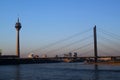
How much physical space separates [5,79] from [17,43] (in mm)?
113884

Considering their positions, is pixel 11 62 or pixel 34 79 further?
pixel 11 62

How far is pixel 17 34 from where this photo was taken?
6442 inches

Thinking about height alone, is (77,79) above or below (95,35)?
below

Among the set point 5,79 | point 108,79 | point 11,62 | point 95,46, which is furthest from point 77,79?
point 11,62

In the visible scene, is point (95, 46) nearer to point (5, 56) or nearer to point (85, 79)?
point (85, 79)

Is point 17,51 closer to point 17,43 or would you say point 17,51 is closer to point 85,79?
point 17,43

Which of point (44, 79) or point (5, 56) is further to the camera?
point (5, 56)

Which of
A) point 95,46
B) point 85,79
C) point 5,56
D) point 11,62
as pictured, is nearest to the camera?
point 85,79

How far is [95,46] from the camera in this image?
355 ft

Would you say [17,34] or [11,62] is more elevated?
[17,34]

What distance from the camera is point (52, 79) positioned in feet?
147

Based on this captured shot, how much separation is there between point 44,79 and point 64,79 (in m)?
2.75

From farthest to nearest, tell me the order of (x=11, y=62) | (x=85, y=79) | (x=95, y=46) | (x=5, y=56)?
(x=5, y=56) → (x=11, y=62) → (x=95, y=46) → (x=85, y=79)

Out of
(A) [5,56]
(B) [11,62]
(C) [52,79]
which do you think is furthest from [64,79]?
(A) [5,56]
